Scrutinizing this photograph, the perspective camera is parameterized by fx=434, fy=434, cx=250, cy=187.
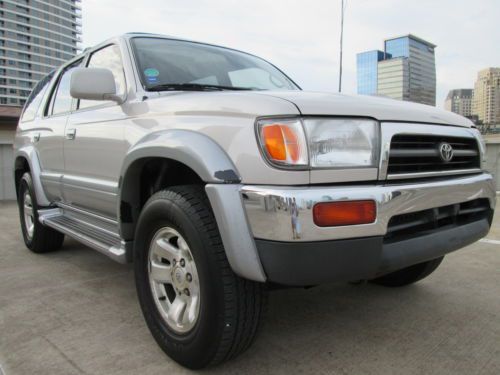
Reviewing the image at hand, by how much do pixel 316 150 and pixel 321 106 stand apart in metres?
0.19

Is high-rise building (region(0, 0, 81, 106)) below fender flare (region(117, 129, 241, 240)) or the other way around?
the other way around

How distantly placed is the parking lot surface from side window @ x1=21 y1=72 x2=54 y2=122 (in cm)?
177

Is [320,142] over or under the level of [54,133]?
under

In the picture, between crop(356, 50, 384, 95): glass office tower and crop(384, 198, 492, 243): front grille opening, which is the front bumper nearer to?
crop(384, 198, 492, 243): front grille opening

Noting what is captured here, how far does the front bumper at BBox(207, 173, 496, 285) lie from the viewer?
5.15 feet

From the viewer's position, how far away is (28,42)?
443ft

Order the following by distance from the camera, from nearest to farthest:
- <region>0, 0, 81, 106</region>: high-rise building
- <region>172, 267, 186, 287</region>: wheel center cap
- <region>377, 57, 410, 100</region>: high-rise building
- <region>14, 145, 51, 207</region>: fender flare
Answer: <region>172, 267, 186, 287</region>: wheel center cap
<region>14, 145, 51, 207</region>: fender flare
<region>377, 57, 410, 100</region>: high-rise building
<region>0, 0, 81, 106</region>: high-rise building

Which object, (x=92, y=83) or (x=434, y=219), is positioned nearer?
(x=434, y=219)

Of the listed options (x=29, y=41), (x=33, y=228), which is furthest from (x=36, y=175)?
(x=29, y=41)

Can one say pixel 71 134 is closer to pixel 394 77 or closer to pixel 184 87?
pixel 184 87

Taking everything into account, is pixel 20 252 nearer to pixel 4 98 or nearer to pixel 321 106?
pixel 321 106

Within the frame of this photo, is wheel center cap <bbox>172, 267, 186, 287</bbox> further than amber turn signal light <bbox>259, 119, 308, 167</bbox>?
Yes

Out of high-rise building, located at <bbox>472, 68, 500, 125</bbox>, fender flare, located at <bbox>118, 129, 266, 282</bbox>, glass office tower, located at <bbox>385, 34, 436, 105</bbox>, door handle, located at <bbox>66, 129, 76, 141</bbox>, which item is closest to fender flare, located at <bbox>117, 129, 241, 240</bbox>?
fender flare, located at <bbox>118, 129, 266, 282</bbox>

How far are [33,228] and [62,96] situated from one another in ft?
4.35
